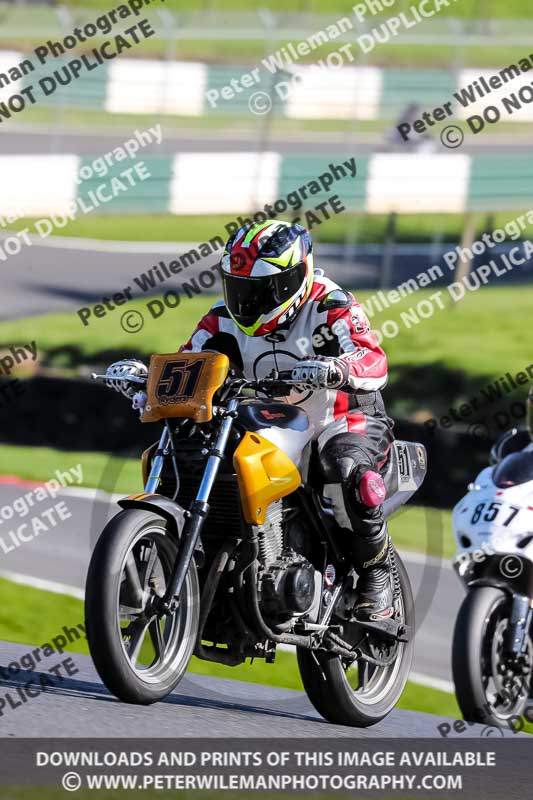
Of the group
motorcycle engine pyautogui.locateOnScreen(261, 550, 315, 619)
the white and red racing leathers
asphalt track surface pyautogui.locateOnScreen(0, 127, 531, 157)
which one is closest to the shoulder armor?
the white and red racing leathers

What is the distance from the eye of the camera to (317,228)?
21500mm

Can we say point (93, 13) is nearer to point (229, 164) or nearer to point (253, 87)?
point (253, 87)

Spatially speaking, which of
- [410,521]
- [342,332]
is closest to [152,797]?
[342,332]

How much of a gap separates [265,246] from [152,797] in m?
2.32

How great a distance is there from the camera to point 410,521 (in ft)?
41.3

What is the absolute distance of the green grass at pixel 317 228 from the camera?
21641 millimetres

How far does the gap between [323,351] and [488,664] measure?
5.09ft

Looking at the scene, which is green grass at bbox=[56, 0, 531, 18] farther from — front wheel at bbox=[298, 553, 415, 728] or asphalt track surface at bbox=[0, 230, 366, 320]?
front wheel at bbox=[298, 553, 415, 728]

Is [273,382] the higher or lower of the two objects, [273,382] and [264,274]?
the lower

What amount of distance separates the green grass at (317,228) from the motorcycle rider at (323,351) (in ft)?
50.1

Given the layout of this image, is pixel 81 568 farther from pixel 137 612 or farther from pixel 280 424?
pixel 137 612

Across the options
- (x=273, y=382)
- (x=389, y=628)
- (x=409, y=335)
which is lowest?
(x=389, y=628)

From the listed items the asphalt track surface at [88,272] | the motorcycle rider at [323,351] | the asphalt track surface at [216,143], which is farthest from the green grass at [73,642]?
the asphalt track surface at [216,143]

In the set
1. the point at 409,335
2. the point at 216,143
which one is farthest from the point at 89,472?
the point at 216,143
